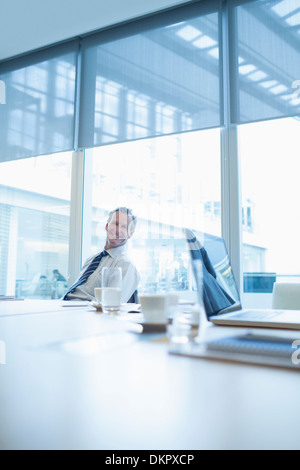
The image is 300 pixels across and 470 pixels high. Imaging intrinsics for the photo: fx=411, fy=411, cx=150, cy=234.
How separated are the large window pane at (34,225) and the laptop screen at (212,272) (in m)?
2.92

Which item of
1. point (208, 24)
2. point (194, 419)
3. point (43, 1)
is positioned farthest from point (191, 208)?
point (194, 419)

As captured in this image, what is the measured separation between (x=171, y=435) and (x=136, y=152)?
3.51 metres

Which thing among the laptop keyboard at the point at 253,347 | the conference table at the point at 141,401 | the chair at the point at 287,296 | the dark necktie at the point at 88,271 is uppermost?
the dark necktie at the point at 88,271

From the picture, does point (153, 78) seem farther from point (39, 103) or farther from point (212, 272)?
point (212, 272)

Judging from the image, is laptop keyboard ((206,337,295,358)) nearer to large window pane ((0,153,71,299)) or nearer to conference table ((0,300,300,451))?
conference table ((0,300,300,451))

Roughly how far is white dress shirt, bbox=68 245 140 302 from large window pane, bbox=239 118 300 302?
1.23 meters

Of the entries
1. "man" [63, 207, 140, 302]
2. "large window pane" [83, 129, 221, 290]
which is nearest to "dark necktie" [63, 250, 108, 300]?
"man" [63, 207, 140, 302]

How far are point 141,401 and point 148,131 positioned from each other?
330 cm

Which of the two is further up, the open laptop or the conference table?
the open laptop

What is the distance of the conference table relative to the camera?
13.9 inches

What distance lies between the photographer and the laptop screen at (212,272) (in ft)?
3.08

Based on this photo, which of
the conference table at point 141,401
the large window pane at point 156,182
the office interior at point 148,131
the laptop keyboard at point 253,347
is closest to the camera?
the conference table at point 141,401

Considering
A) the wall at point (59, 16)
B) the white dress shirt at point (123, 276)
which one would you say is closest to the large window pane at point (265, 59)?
the wall at point (59, 16)

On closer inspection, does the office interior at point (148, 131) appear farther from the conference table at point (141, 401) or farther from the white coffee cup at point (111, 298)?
the conference table at point (141, 401)
